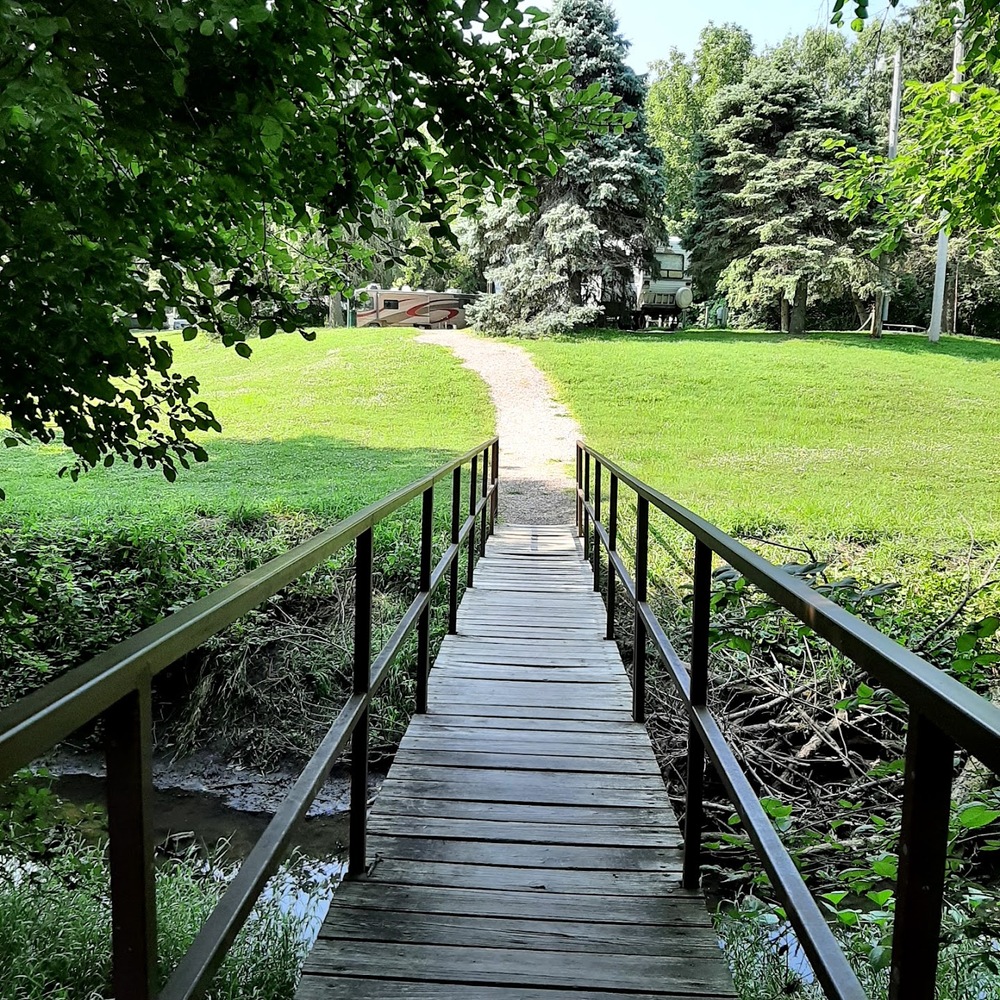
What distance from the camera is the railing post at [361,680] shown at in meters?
2.26

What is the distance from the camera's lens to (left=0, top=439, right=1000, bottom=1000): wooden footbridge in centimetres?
89

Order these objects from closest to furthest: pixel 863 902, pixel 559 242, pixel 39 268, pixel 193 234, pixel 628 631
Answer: pixel 39 268, pixel 193 234, pixel 863 902, pixel 628 631, pixel 559 242

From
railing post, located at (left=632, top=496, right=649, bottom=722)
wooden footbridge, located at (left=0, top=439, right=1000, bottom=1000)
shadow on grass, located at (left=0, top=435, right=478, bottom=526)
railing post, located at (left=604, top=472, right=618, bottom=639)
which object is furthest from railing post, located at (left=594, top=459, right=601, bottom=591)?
shadow on grass, located at (left=0, top=435, right=478, bottom=526)

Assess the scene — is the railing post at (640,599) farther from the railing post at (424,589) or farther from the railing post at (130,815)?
the railing post at (130,815)

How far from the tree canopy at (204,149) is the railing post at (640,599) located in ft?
4.39

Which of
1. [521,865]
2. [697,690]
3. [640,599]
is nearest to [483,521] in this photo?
[640,599]

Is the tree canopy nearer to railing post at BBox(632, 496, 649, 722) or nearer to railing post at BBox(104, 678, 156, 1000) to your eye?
railing post at BBox(632, 496, 649, 722)

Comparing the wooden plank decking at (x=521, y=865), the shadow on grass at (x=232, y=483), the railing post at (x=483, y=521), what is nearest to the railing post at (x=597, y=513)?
the railing post at (x=483, y=521)

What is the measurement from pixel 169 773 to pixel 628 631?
357 cm

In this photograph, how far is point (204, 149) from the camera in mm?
2312

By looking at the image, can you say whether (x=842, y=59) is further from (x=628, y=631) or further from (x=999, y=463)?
(x=628, y=631)

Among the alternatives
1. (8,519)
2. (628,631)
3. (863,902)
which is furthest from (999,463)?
(8,519)

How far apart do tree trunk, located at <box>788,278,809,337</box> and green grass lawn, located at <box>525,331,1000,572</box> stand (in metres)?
1.18

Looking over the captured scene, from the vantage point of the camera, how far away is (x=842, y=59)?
28188 millimetres
